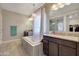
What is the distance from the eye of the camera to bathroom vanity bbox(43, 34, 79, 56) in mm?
1711

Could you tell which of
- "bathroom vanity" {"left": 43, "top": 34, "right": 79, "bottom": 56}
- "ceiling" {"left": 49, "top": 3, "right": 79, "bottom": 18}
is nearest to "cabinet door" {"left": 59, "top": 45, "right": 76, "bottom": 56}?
"bathroom vanity" {"left": 43, "top": 34, "right": 79, "bottom": 56}

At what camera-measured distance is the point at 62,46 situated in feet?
6.82

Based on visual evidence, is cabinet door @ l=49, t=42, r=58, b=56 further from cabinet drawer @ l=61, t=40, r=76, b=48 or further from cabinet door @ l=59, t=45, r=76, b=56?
cabinet drawer @ l=61, t=40, r=76, b=48

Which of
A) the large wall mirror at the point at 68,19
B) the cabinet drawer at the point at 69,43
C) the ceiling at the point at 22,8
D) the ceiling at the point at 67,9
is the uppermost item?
the ceiling at the point at 22,8

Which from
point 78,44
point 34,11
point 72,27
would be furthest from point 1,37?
point 78,44

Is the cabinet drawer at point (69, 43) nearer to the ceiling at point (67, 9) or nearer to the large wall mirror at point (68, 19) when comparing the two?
the large wall mirror at point (68, 19)

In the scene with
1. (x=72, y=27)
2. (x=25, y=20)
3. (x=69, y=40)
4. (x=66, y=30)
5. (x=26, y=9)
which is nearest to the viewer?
(x=69, y=40)

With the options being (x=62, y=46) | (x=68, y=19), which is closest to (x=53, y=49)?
(x=62, y=46)

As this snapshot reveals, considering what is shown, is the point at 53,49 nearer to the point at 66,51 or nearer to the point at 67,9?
the point at 66,51

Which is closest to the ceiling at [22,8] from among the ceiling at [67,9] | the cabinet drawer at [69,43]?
the ceiling at [67,9]

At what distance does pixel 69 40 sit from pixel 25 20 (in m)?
2.36

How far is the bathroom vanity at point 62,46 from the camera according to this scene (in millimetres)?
1711

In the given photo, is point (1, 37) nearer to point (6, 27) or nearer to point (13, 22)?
point (6, 27)

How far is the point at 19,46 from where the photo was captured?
3822mm
